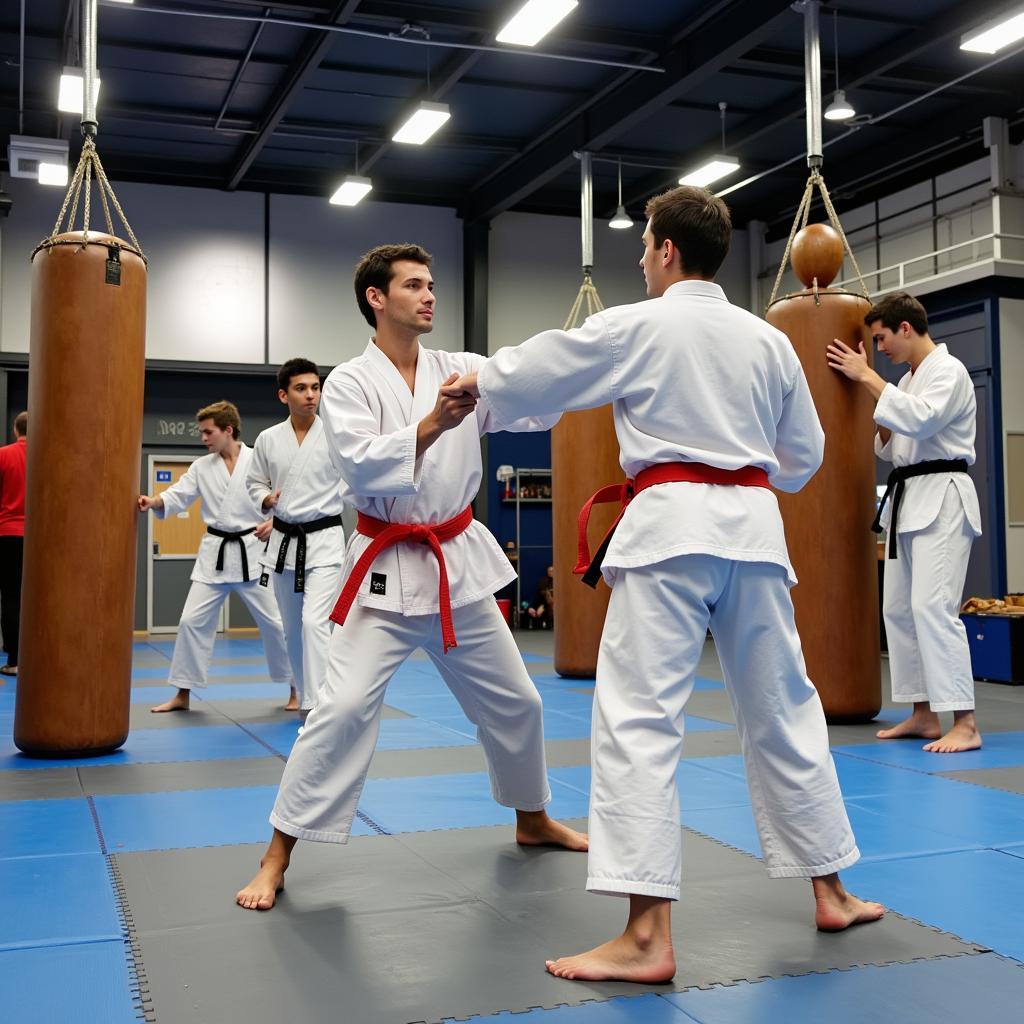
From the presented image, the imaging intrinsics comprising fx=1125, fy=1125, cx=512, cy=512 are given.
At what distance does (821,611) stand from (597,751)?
3.23 meters

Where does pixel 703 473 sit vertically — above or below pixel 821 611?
above

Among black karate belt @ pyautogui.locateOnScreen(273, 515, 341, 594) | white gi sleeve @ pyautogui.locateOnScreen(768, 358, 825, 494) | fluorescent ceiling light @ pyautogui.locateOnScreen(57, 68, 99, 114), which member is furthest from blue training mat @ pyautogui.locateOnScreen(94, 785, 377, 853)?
fluorescent ceiling light @ pyautogui.locateOnScreen(57, 68, 99, 114)

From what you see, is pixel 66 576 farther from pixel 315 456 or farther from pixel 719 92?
pixel 719 92

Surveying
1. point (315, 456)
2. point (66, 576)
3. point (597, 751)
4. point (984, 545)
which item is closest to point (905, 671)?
point (315, 456)

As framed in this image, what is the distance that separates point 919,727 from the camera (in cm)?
494

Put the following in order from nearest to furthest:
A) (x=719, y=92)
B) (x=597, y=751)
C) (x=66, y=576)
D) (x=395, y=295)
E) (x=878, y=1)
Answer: (x=597, y=751), (x=395, y=295), (x=66, y=576), (x=878, y=1), (x=719, y=92)

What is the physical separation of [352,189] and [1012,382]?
22.8 feet

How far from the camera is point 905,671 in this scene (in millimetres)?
5023

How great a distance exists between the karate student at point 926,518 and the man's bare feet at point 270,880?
299 cm

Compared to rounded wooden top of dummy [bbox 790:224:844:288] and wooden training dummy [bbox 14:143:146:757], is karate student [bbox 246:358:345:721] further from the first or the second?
rounded wooden top of dummy [bbox 790:224:844:288]

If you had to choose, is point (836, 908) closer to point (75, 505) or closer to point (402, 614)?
point (402, 614)

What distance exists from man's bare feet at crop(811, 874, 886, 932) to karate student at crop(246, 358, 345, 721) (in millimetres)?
3092

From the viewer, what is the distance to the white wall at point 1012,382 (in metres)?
11.3

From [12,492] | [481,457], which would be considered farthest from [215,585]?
[12,492]
